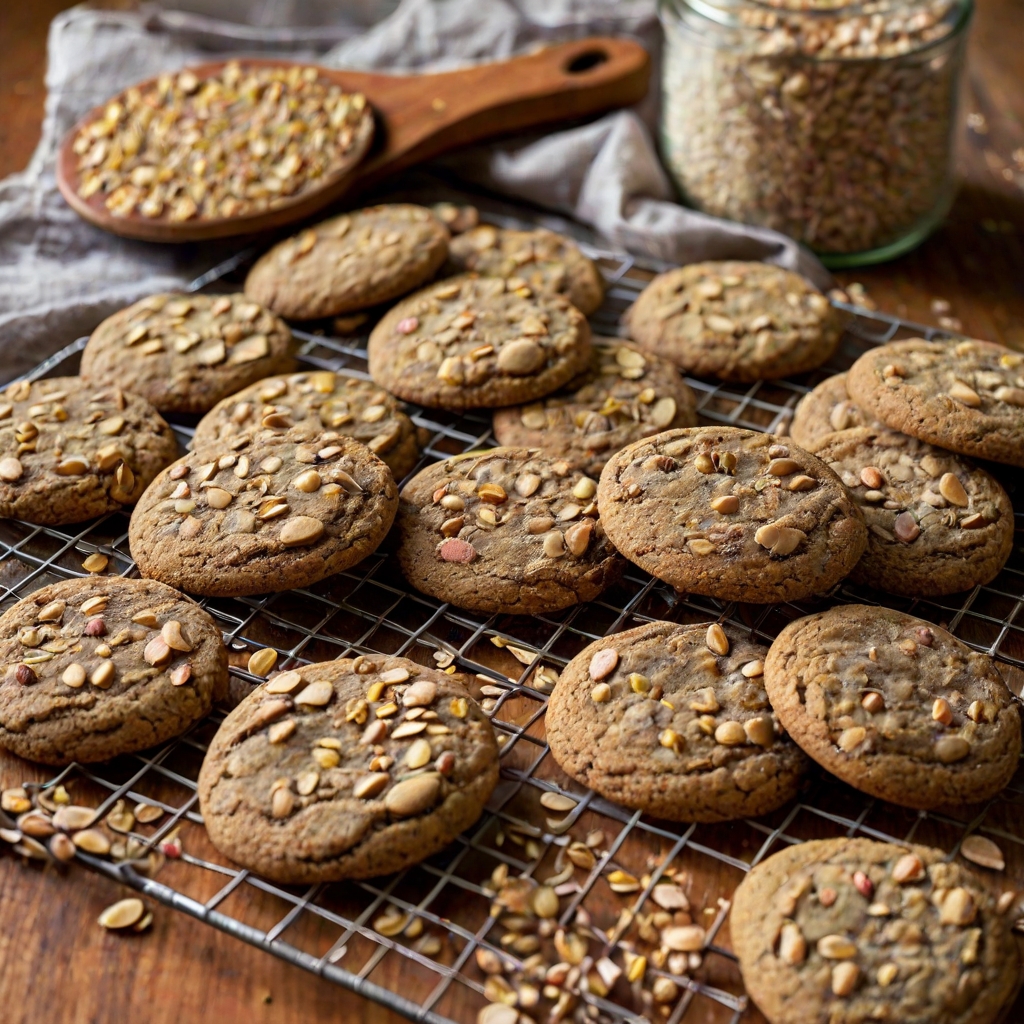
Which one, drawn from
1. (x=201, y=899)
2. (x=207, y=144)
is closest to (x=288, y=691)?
(x=201, y=899)

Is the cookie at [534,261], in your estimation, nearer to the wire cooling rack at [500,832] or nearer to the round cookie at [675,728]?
the wire cooling rack at [500,832]

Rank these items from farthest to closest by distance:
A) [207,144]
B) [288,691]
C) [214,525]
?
[207,144], [214,525], [288,691]

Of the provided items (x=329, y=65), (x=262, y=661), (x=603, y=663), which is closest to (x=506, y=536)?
(x=603, y=663)

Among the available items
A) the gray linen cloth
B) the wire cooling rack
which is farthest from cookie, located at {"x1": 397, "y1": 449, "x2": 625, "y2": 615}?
the gray linen cloth

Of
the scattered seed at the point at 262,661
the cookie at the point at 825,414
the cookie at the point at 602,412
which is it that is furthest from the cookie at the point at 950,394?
the scattered seed at the point at 262,661

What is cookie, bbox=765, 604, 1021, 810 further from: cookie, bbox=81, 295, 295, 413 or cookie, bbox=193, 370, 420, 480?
cookie, bbox=81, 295, 295, 413

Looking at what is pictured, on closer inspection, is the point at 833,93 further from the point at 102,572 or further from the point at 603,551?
the point at 102,572
